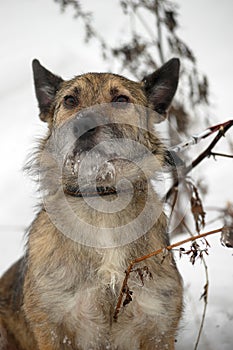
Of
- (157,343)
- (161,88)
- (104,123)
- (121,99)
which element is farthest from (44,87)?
(157,343)

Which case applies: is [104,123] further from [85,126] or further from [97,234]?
[97,234]

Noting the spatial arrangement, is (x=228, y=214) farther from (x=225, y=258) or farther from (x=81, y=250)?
(x=225, y=258)

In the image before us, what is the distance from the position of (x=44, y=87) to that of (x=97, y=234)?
129 cm

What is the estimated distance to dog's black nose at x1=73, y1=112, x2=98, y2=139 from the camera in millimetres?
3135

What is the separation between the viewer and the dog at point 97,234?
3244 mm

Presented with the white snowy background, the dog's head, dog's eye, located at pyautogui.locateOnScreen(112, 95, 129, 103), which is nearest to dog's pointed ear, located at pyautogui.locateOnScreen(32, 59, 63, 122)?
the dog's head

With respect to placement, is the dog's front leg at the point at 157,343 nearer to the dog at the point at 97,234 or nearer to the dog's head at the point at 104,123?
the dog at the point at 97,234

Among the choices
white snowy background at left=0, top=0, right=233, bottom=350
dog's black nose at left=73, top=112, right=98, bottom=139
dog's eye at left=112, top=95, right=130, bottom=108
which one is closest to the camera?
dog's black nose at left=73, top=112, right=98, bottom=139

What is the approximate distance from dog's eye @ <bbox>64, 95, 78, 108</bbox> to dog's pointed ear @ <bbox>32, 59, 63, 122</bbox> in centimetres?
33

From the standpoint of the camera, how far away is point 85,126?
314 cm

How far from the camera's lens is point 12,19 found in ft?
27.0

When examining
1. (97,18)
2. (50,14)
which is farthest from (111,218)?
(50,14)

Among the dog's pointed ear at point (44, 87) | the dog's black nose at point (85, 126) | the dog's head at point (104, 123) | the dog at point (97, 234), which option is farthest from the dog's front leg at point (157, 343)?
the dog's pointed ear at point (44, 87)

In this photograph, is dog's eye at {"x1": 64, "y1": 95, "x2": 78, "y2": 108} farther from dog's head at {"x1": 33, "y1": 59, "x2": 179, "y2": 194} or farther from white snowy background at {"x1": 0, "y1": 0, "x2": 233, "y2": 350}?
white snowy background at {"x1": 0, "y1": 0, "x2": 233, "y2": 350}
